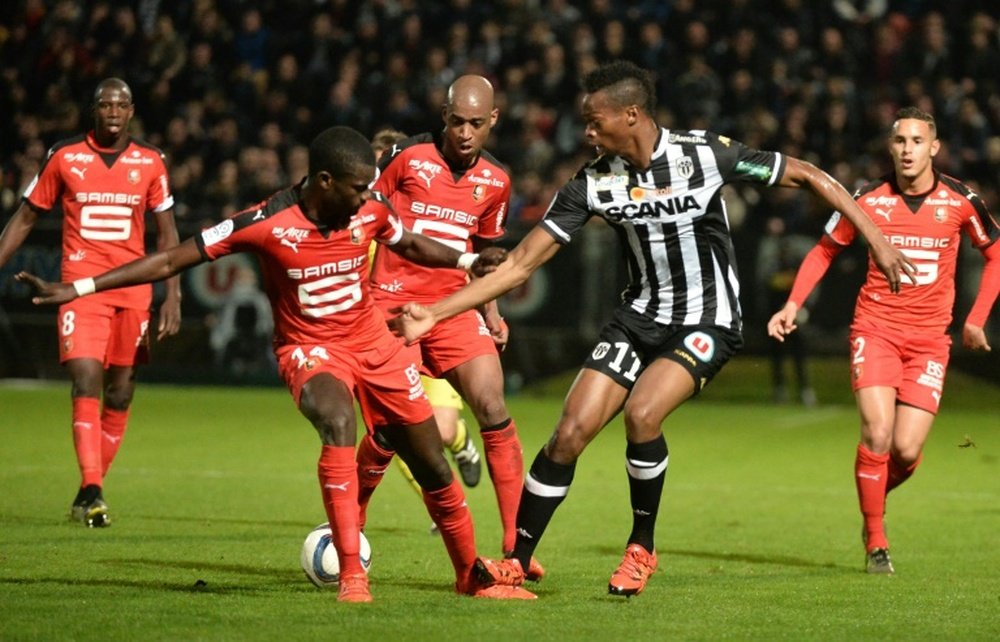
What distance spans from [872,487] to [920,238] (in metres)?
1.49

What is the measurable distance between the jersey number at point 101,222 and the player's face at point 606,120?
13.7 ft

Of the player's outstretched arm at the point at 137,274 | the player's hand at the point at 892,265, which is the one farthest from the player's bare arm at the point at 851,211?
the player's outstretched arm at the point at 137,274

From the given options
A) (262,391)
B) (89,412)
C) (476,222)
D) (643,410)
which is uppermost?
(476,222)

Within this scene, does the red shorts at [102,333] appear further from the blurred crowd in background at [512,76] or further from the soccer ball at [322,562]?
the blurred crowd in background at [512,76]

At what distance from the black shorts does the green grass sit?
3.44 feet

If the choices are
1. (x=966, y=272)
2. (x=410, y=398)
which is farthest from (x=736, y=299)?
(x=966, y=272)

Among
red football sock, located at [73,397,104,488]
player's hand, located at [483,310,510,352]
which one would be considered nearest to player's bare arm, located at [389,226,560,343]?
player's hand, located at [483,310,510,352]

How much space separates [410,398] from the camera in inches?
276

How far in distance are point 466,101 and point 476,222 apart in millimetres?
788

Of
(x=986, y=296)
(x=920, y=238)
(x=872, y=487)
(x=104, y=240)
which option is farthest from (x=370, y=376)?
(x=986, y=296)

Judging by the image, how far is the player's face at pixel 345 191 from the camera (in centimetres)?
671

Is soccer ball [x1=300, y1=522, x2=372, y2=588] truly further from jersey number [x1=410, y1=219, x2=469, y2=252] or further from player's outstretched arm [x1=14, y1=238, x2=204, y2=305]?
jersey number [x1=410, y1=219, x2=469, y2=252]

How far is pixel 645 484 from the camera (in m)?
7.40

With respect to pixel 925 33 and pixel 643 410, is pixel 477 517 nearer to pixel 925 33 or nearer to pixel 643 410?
pixel 643 410
